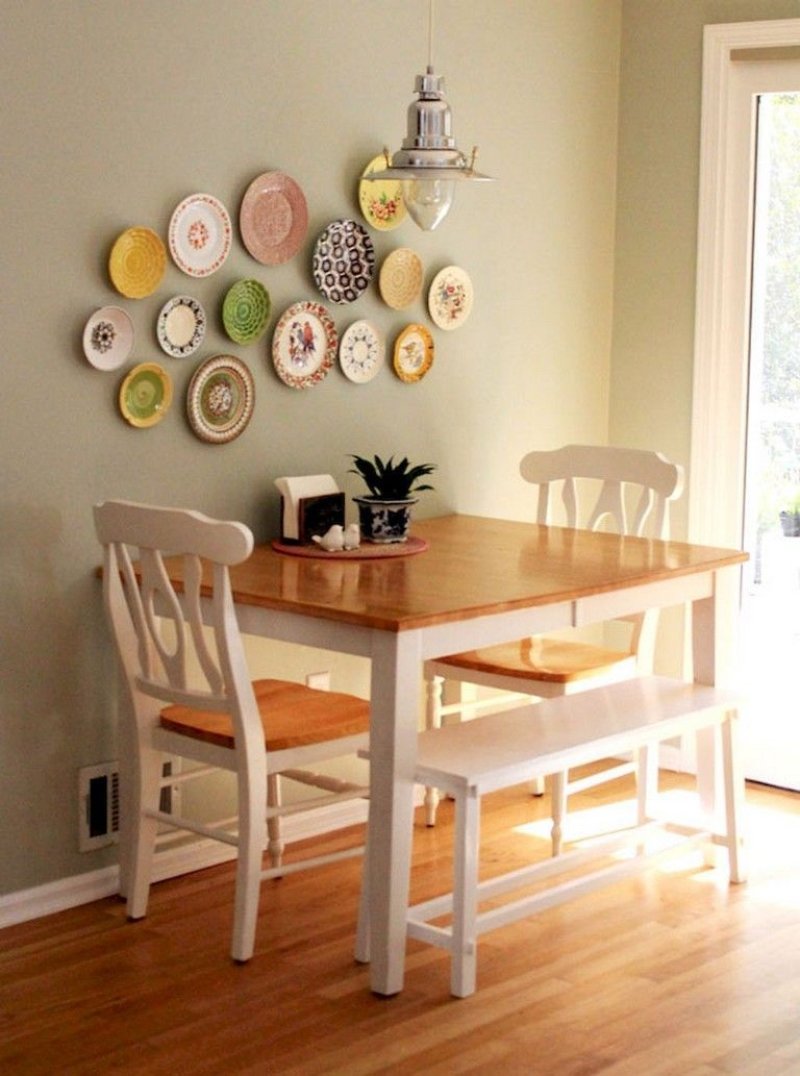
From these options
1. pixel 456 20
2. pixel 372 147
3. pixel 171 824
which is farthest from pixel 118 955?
pixel 456 20

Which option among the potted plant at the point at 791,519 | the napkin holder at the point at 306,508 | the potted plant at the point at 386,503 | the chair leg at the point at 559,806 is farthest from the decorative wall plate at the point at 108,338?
the potted plant at the point at 791,519

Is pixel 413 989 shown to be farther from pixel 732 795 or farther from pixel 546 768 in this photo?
pixel 732 795

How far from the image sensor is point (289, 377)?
3820 millimetres

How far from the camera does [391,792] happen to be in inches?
118

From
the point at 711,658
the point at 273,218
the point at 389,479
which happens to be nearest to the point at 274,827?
the point at 389,479

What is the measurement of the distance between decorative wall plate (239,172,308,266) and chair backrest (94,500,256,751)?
2.49 ft

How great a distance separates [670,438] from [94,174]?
1969 mm

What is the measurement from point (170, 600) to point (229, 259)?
904mm

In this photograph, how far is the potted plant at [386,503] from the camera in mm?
3705

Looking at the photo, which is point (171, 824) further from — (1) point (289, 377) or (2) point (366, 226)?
(2) point (366, 226)

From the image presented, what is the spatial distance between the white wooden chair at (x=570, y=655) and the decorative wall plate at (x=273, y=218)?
897mm

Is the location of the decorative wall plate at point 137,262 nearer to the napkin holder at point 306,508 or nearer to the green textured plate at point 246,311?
the green textured plate at point 246,311

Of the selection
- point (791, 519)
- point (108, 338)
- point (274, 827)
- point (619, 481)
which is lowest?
point (274, 827)

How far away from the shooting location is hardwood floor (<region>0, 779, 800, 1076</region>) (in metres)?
2.83
